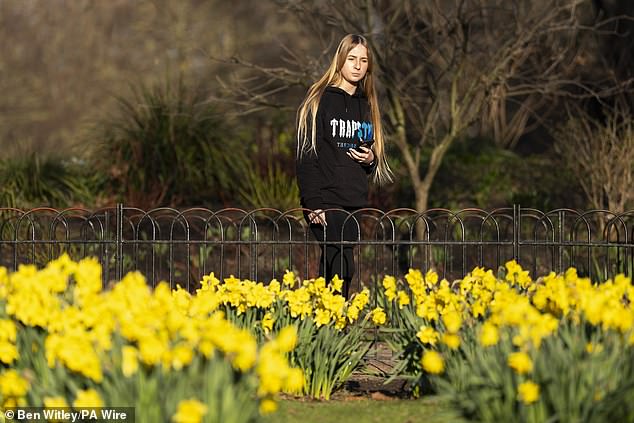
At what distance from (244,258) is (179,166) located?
5.17 feet

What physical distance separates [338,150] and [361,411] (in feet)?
6.60

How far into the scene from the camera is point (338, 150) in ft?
20.9

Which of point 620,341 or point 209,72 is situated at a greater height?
point 209,72

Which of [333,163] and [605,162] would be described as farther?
[605,162]

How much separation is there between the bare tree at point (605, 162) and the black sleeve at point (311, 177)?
4.97m

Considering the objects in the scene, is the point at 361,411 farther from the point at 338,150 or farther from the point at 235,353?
the point at 338,150

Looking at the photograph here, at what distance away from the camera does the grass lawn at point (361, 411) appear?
4.59m

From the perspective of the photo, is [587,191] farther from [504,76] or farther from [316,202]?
[316,202]

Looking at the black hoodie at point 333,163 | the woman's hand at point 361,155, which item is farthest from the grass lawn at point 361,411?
the woman's hand at point 361,155

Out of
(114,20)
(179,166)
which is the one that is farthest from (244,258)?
(114,20)

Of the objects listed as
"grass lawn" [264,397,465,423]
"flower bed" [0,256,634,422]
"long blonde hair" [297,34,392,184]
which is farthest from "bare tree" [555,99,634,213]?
"grass lawn" [264,397,465,423]

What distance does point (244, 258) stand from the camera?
35.1 ft

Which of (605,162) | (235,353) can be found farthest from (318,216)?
(605,162)

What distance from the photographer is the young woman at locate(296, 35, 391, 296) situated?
6.34 metres
